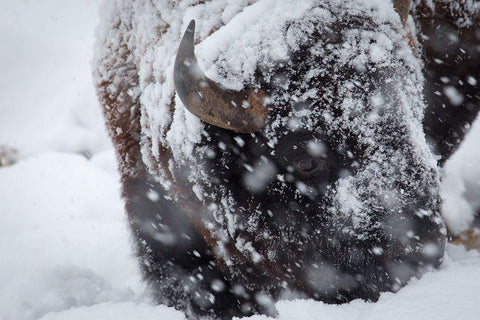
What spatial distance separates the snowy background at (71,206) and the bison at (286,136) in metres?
0.41

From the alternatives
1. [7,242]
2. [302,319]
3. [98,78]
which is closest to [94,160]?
[7,242]

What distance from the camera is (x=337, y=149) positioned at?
2.12 meters

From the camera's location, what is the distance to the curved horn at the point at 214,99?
1838 millimetres

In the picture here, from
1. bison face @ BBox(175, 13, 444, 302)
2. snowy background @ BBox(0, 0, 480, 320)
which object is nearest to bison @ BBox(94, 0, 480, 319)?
bison face @ BBox(175, 13, 444, 302)

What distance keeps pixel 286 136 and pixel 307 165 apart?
0.21 m

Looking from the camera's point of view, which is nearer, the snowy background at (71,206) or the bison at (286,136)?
the snowy background at (71,206)

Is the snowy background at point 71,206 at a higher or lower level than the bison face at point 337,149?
lower

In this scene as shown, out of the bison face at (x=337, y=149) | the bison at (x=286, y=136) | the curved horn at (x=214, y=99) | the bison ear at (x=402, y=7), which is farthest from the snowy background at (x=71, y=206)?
the bison ear at (x=402, y=7)

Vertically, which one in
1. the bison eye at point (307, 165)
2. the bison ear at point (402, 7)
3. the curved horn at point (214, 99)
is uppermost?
the bison ear at point (402, 7)

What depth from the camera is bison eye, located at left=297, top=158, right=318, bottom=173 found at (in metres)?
2.19

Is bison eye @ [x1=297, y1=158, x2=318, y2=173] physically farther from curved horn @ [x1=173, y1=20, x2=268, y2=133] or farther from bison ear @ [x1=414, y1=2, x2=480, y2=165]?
bison ear @ [x1=414, y1=2, x2=480, y2=165]

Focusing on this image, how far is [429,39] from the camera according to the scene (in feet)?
10.2

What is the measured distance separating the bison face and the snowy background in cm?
29

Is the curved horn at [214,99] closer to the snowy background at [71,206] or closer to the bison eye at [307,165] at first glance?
the bison eye at [307,165]
